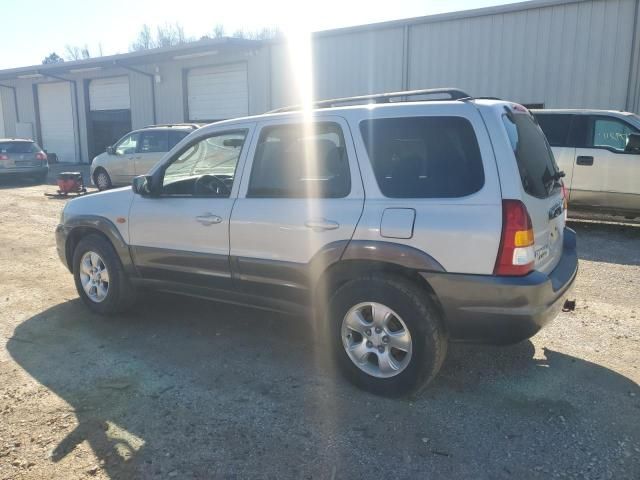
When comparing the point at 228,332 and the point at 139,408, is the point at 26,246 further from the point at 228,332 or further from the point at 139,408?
the point at 139,408

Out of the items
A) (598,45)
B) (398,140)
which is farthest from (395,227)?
(598,45)

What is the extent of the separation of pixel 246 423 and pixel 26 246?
6383 millimetres

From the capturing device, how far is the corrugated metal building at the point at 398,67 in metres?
12.6

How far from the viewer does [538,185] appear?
340cm

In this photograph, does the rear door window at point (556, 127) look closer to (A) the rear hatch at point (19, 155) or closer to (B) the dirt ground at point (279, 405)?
(B) the dirt ground at point (279, 405)

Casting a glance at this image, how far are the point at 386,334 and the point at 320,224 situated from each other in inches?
32.6

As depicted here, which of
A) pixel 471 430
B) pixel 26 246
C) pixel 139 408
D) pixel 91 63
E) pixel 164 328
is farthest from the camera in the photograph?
pixel 91 63

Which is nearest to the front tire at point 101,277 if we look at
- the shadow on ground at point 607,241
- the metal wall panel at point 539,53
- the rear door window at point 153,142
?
the shadow on ground at point 607,241

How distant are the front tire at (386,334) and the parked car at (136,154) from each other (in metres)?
10.7

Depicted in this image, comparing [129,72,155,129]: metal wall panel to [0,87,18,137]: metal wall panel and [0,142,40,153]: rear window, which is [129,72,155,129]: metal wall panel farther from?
[0,87,18,137]: metal wall panel

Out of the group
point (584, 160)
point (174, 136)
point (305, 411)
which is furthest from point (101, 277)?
point (174, 136)

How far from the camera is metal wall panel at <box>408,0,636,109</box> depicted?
1248cm

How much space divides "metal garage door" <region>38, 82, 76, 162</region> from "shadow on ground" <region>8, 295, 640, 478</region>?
24.7 metres

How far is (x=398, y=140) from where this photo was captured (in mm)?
3436
